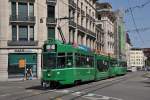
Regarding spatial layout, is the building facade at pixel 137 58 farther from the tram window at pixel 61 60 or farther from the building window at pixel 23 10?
the tram window at pixel 61 60

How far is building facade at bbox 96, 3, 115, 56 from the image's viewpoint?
105 meters

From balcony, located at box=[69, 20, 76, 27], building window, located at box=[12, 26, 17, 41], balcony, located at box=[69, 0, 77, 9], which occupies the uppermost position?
balcony, located at box=[69, 0, 77, 9]

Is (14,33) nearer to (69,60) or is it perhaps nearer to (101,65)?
(101,65)

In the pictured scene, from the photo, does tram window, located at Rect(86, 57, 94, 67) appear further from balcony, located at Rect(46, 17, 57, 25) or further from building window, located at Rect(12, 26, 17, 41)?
balcony, located at Rect(46, 17, 57, 25)

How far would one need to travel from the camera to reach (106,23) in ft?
349

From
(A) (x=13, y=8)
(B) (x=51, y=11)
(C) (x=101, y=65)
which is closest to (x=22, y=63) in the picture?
(A) (x=13, y=8)

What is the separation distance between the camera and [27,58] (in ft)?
189

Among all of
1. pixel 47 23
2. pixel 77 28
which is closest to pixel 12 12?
pixel 47 23

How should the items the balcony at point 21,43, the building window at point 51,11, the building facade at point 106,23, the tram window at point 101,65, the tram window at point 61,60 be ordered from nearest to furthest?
the tram window at point 61,60, the tram window at point 101,65, the balcony at point 21,43, the building window at point 51,11, the building facade at point 106,23

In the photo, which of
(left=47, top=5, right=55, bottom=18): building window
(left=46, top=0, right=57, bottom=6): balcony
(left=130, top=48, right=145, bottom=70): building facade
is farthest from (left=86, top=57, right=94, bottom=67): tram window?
(left=130, top=48, right=145, bottom=70): building facade

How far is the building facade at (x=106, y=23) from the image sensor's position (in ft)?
345

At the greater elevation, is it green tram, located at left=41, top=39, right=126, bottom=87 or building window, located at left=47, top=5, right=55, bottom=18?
building window, located at left=47, top=5, right=55, bottom=18

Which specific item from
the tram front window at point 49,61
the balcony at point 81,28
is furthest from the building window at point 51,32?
the tram front window at point 49,61

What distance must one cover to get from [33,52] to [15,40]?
9.58 ft
